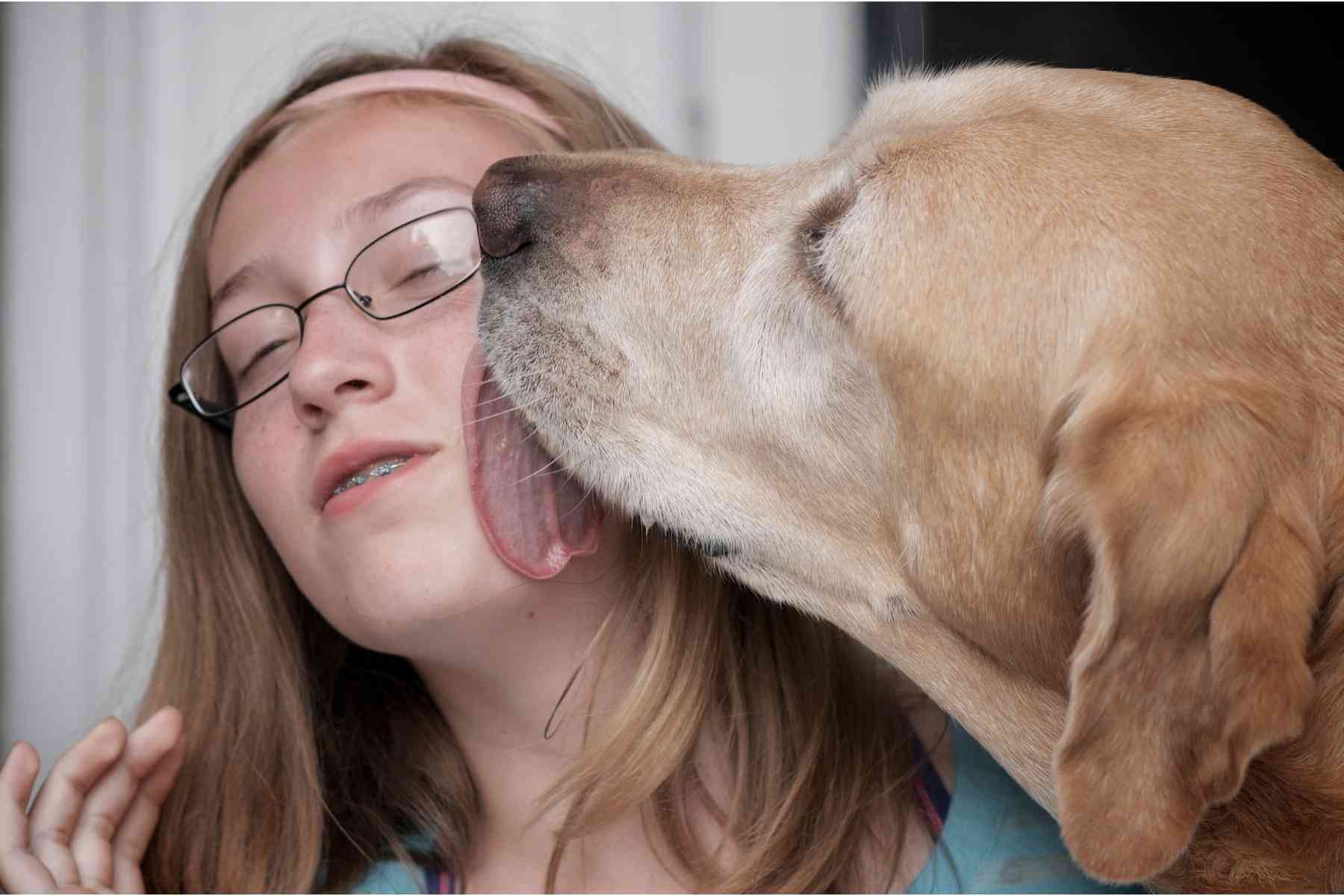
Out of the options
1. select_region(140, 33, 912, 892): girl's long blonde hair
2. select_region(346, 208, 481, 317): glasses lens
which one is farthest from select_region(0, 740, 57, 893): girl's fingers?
select_region(346, 208, 481, 317): glasses lens

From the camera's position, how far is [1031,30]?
247cm

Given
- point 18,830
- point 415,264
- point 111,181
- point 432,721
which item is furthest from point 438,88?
point 111,181

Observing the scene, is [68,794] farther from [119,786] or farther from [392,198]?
[392,198]

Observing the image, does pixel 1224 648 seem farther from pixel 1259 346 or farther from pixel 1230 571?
pixel 1259 346

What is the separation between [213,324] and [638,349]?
89cm

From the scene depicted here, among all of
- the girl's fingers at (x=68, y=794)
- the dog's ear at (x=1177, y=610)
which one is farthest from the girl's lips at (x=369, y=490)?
the dog's ear at (x=1177, y=610)

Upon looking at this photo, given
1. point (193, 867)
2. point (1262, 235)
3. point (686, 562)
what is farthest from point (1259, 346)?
point (193, 867)

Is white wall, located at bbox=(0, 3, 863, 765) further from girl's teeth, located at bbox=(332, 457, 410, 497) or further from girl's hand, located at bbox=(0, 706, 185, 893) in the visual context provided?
girl's teeth, located at bbox=(332, 457, 410, 497)

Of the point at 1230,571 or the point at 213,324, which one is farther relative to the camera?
the point at 213,324

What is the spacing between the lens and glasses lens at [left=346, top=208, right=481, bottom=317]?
1.61m

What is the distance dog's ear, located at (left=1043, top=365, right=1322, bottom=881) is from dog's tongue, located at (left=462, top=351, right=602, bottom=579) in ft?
2.27

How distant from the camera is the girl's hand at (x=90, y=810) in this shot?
5.15 ft

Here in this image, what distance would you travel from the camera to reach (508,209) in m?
1.41

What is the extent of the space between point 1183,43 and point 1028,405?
1.68 metres
